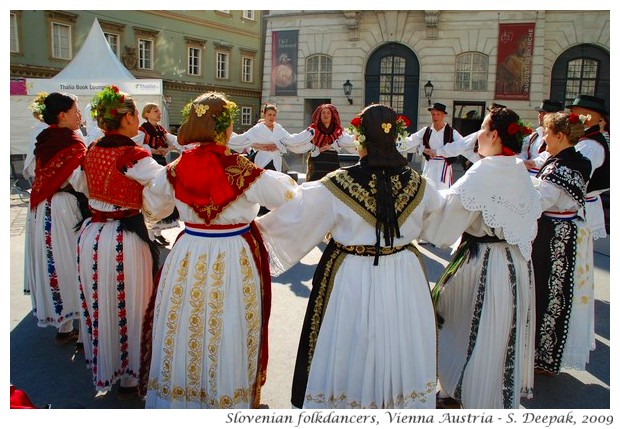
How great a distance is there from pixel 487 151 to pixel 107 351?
2735 millimetres

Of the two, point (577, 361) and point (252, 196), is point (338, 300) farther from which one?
point (577, 361)

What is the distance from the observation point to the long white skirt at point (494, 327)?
299 centimetres

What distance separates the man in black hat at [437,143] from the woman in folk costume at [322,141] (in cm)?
109

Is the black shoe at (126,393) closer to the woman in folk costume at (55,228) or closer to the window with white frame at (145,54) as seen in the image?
the woman in folk costume at (55,228)

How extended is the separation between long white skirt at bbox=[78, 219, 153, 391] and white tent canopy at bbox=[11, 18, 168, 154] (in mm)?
10967

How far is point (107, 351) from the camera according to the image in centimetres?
327

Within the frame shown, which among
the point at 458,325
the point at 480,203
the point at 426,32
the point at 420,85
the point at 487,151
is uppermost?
the point at 426,32

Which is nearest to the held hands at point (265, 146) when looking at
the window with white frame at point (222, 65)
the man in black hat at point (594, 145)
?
the man in black hat at point (594, 145)

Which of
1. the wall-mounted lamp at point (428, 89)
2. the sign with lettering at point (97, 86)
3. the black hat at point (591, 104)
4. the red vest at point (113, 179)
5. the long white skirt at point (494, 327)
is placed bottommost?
the long white skirt at point (494, 327)

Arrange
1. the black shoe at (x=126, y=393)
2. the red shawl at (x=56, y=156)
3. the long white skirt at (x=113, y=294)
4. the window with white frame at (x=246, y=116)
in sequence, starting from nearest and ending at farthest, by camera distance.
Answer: the long white skirt at (x=113, y=294)
the black shoe at (x=126, y=393)
the red shawl at (x=56, y=156)
the window with white frame at (x=246, y=116)

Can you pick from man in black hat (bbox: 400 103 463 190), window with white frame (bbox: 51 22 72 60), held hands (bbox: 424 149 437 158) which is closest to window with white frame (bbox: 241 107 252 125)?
window with white frame (bbox: 51 22 72 60)

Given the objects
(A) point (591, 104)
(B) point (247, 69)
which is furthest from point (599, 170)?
(B) point (247, 69)

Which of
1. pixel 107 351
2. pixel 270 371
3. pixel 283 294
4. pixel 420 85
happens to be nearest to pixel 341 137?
pixel 283 294
